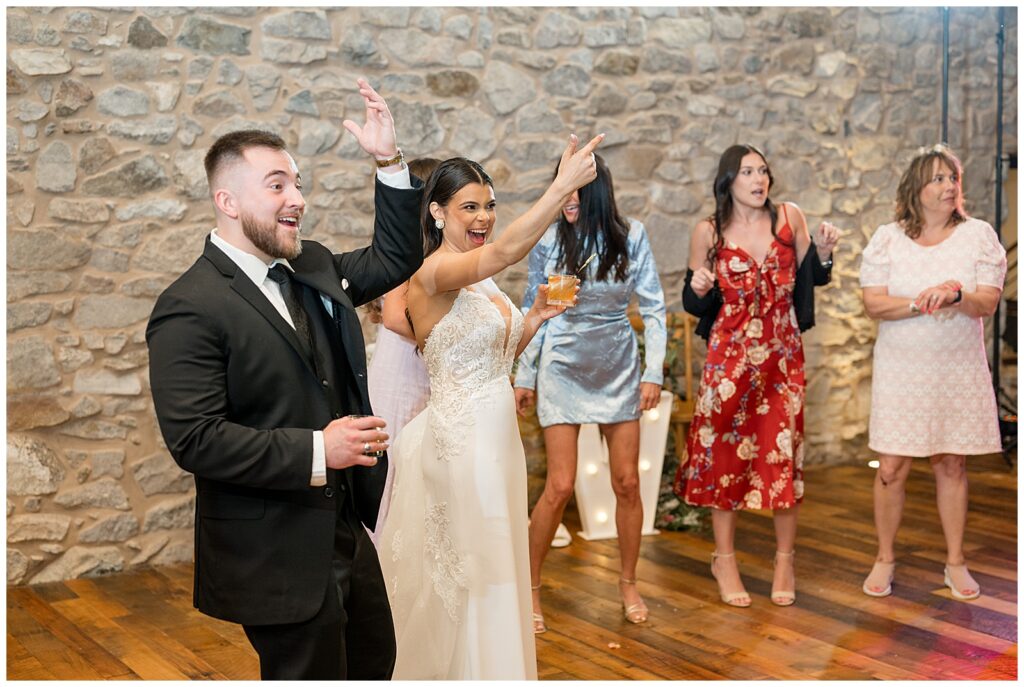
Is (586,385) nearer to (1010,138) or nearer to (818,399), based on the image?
(818,399)

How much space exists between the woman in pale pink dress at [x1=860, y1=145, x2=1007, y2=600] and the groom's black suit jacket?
8.23ft

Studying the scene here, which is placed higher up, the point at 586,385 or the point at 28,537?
the point at 586,385

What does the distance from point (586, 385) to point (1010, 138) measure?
14.7 ft

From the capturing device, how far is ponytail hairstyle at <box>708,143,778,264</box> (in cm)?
409

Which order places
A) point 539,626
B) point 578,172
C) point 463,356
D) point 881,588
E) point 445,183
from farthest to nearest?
point 881,588
point 539,626
point 445,183
point 463,356
point 578,172

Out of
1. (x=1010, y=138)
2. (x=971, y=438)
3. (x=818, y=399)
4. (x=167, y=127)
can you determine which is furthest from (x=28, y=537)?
(x=1010, y=138)

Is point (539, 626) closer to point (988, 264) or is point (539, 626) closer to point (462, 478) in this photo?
point (462, 478)

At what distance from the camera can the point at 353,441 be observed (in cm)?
211

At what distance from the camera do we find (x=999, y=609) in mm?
4004

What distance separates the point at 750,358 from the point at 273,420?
230cm

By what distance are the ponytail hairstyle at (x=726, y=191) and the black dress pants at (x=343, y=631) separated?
7.00ft

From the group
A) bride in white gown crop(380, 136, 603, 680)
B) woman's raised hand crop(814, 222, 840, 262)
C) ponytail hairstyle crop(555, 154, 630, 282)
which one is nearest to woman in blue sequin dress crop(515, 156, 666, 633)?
ponytail hairstyle crop(555, 154, 630, 282)

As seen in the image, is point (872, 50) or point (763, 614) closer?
point (763, 614)

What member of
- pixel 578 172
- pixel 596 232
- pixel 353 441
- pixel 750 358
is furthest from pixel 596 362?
pixel 353 441
